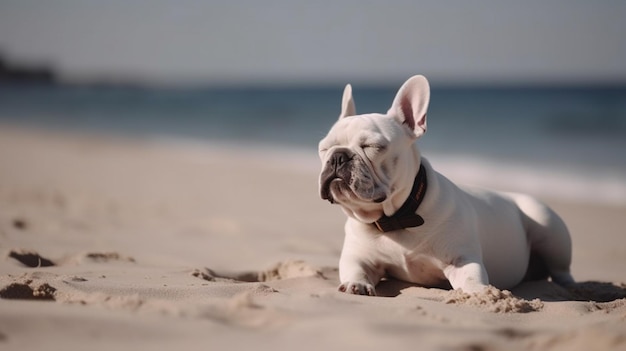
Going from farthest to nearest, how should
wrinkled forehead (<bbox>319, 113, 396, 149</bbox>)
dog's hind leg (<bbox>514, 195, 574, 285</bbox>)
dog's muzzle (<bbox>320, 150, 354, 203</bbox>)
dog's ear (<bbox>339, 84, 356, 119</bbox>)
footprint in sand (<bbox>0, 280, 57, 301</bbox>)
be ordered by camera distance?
dog's hind leg (<bbox>514, 195, 574, 285</bbox>), dog's ear (<bbox>339, 84, 356, 119</bbox>), wrinkled forehead (<bbox>319, 113, 396, 149</bbox>), dog's muzzle (<bbox>320, 150, 354, 203</bbox>), footprint in sand (<bbox>0, 280, 57, 301</bbox>)

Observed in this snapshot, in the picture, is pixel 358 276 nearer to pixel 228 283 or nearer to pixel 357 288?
pixel 357 288

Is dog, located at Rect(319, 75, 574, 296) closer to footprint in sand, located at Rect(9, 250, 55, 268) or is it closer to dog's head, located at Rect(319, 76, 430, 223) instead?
dog's head, located at Rect(319, 76, 430, 223)

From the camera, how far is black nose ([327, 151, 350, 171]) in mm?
3631

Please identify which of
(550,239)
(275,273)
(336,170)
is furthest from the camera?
(550,239)

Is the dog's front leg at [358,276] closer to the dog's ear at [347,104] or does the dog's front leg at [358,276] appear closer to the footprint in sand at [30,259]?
the dog's ear at [347,104]

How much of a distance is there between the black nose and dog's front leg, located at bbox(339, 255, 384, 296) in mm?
637

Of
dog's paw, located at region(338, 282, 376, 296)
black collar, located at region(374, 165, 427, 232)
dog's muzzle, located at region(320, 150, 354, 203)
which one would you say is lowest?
dog's paw, located at region(338, 282, 376, 296)

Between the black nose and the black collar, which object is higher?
the black nose

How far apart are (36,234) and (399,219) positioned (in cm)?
305

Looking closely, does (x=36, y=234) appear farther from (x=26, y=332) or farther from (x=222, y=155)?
(x=222, y=155)

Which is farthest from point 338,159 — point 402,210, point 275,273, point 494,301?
point 275,273

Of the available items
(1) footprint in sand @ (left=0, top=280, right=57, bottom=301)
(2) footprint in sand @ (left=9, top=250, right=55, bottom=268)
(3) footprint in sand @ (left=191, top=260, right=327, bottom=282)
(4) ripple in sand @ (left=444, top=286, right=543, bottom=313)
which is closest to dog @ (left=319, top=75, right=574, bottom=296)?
(4) ripple in sand @ (left=444, top=286, right=543, bottom=313)

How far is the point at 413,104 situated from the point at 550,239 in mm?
1503

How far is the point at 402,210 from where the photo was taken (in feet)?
12.5
